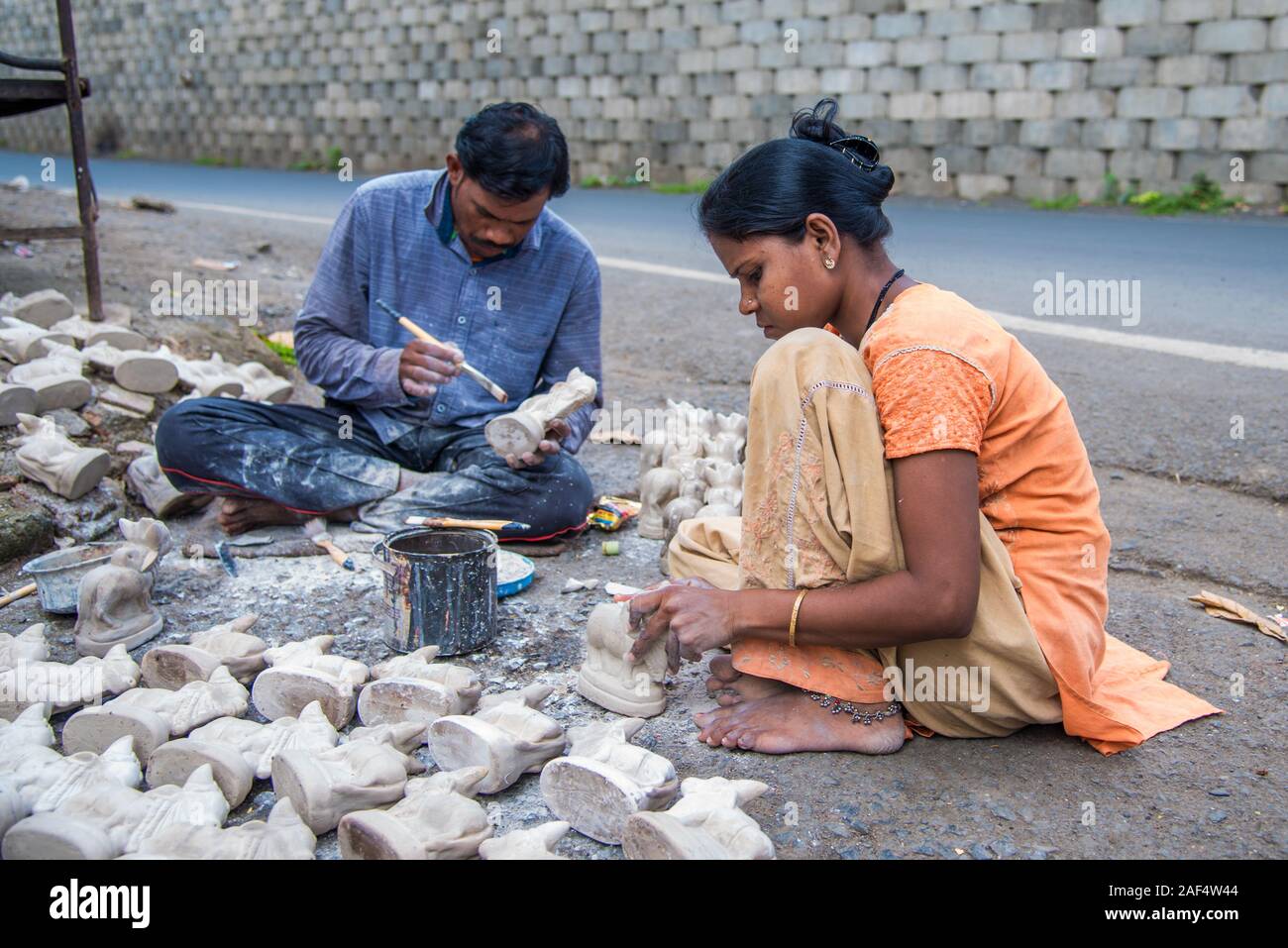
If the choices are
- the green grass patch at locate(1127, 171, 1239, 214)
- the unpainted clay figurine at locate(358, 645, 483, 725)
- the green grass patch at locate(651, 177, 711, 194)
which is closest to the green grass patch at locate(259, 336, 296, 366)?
the unpainted clay figurine at locate(358, 645, 483, 725)

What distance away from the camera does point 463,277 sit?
3436mm

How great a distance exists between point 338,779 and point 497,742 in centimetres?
28

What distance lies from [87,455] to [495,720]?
6.56 feet

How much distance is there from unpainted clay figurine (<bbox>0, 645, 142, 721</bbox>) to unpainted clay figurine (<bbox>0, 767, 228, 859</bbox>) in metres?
0.53

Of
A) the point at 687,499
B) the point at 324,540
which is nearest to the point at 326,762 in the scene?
the point at 324,540

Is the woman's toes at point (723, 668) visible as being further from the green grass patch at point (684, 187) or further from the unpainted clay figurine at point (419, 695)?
the green grass patch at point (684, 187)

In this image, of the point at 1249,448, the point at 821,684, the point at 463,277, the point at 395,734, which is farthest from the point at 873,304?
the point at 1249,448

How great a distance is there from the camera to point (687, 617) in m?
2.11

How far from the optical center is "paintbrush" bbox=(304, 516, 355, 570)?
3213mm

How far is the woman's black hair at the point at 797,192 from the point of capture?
6.68ft

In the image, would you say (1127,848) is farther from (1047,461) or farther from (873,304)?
(873,304)

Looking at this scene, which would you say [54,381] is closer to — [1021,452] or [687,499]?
[687,499]

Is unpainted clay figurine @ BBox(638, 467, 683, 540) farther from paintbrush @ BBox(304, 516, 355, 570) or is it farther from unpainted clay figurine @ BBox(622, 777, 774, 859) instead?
unpainted clay figurine @ BBox(622, 777, 774, 859)

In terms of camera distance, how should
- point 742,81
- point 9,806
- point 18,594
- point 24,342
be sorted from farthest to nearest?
point 742,81 → point 24,342 → point 18,594 → point 9,806
